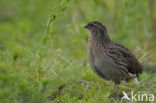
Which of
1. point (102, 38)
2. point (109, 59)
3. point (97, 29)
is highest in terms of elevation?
point (97, 29)

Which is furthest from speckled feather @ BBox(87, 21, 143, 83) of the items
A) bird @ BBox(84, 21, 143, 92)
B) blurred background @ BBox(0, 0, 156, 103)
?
blurred background @ BBox(0, 0, 156, 103)

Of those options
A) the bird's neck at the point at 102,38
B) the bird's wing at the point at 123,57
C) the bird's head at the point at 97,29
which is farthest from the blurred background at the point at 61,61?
the bird's neck at the point at 102,38

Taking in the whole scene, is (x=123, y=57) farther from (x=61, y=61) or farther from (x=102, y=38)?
(x=61, y=61)

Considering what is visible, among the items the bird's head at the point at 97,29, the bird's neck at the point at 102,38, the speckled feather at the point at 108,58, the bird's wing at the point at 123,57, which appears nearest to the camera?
the speckled feather at the point at 108,58

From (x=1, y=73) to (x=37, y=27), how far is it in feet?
24.3

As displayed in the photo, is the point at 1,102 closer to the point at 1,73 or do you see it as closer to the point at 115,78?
the point at 1,73

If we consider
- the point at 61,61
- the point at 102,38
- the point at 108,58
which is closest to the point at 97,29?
the point at 102,38

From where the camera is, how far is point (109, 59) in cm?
596

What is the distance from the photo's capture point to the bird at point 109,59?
5.91 m

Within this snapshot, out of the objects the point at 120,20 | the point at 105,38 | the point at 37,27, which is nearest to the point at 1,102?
the point at 105,38

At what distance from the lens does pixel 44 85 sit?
444 centimetres

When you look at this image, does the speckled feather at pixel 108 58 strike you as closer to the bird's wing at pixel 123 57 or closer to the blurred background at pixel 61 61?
the bird's wing at pixel 123 57

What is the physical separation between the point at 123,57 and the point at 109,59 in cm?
40

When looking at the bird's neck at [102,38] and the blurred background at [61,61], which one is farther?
the bird's neck at [102,38]
